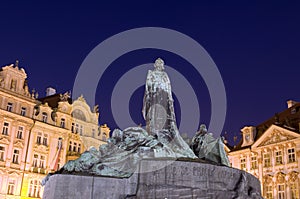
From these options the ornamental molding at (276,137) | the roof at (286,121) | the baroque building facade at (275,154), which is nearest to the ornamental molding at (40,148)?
the baroque building facade at (275,154)

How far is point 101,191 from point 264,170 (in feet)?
86.6

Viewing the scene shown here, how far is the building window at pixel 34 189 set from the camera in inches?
1256

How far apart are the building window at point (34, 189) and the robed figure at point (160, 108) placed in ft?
69.5

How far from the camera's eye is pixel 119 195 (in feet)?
34.1

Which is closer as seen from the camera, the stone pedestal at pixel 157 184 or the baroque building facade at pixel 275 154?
the stone pedestal at pixel 157 184

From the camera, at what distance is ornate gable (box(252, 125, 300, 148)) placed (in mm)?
32125

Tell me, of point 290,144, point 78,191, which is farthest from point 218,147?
point 290,144

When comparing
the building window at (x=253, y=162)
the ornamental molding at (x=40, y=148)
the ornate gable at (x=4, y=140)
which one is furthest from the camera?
the building window at (x=253, y=162)

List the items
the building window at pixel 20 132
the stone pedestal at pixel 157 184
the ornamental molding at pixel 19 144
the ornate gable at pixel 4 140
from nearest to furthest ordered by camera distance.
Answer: the stone pedestal at pixel 157 184
the ornate gable at pixel 4 140
the ornamental molding at pixel 19 144
the building window at pixel 20 132

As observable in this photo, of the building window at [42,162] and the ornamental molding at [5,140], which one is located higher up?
the ornamental molding at [5,140]

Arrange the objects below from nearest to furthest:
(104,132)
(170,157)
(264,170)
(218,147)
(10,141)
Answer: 1. (170,157)
2. (218,147)
3. (10,141)
4. (264,170)
5. (104,132)

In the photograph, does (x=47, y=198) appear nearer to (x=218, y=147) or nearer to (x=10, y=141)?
(x=218, y=147)

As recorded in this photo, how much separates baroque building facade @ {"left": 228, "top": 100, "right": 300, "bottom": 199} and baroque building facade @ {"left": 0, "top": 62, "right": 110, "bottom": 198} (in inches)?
625

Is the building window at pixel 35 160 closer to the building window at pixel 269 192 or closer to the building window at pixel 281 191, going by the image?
the building window at pixel 269 192
